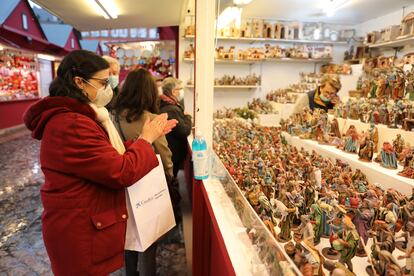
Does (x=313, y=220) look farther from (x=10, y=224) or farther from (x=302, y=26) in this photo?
(x=302, y=26)

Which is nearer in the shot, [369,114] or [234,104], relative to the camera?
[369,114]

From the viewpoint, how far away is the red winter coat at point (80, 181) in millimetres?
1082

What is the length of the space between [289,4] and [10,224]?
4.55m

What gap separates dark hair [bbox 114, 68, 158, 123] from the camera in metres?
1.85

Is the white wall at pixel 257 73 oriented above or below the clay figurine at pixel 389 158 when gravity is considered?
above

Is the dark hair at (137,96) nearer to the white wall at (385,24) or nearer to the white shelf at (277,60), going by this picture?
the white shelf at (277,60)

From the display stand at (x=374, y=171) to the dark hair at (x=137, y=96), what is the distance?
1.24 m

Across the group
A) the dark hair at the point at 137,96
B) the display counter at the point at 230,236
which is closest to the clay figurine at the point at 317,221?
the display counter at the point at 230,236

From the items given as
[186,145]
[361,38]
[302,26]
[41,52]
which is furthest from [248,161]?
[41,52]

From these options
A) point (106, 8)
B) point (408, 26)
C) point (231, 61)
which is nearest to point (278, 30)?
point (231, 61)

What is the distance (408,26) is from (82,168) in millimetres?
4169

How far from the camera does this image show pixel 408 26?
3598mm

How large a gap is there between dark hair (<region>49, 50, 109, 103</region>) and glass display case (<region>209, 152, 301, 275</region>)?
780 mm

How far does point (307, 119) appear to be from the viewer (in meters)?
2.53
